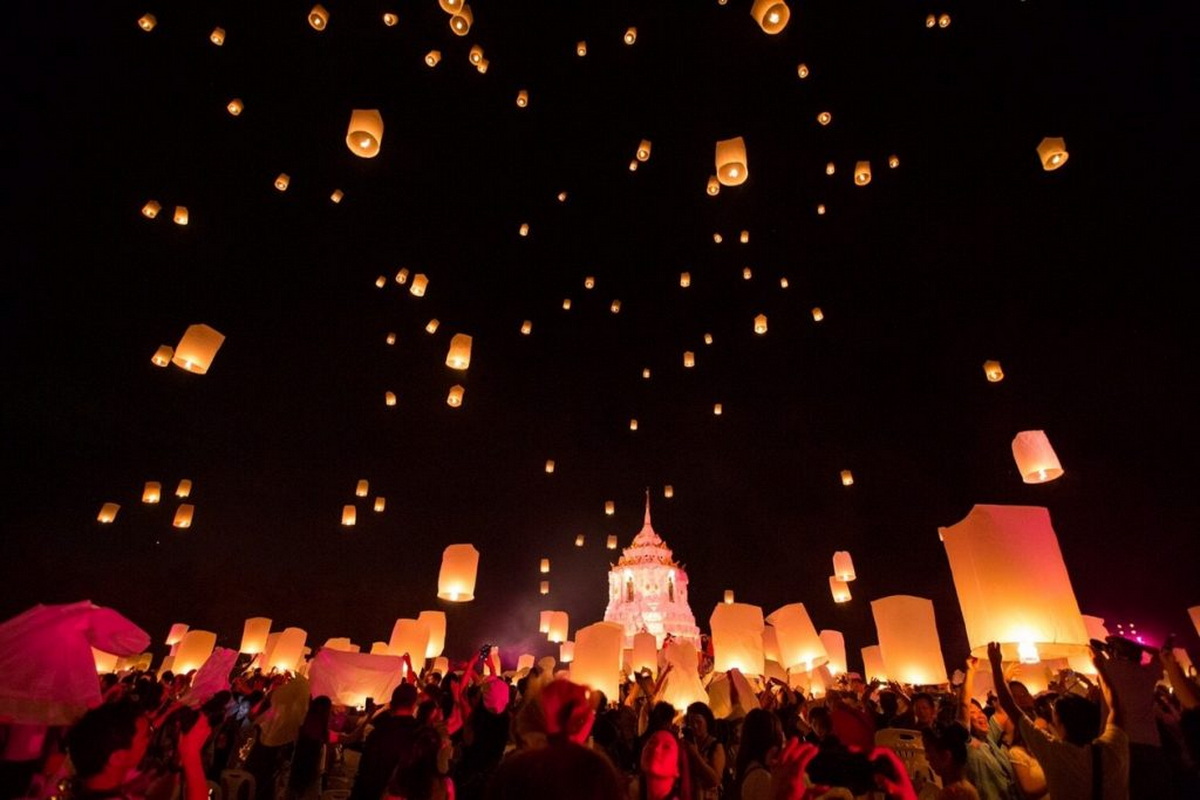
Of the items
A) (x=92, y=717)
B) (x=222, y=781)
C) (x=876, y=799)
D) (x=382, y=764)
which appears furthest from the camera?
(x=222, y=781)

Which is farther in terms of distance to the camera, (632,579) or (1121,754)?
(632,579)

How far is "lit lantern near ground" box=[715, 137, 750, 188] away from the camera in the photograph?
7020 millimetres

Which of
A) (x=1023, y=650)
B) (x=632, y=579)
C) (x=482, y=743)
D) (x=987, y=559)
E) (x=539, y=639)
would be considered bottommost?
(x=482, y=743)

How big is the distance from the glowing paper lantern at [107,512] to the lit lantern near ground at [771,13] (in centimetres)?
1595

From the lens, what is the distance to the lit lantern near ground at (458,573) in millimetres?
11148

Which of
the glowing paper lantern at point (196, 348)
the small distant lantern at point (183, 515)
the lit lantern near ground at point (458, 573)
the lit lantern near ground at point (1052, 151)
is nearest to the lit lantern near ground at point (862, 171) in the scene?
the lit lantern near ground at point (1052, 151)

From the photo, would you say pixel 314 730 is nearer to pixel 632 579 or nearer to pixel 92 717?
pixel 92 717

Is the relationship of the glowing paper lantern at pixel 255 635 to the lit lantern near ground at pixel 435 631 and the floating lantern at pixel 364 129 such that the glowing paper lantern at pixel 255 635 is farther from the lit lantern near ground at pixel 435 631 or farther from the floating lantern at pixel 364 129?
the floating lantern at pixel 364 129

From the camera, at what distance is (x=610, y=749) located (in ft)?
17.4

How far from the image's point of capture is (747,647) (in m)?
10.6

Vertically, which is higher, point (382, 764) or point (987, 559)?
point (987, 559)

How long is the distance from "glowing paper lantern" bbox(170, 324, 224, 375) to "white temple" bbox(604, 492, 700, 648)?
133 feet

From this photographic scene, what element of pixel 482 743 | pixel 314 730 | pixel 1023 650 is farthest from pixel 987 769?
pixel 314 730

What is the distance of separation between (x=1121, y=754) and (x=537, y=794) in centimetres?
337
